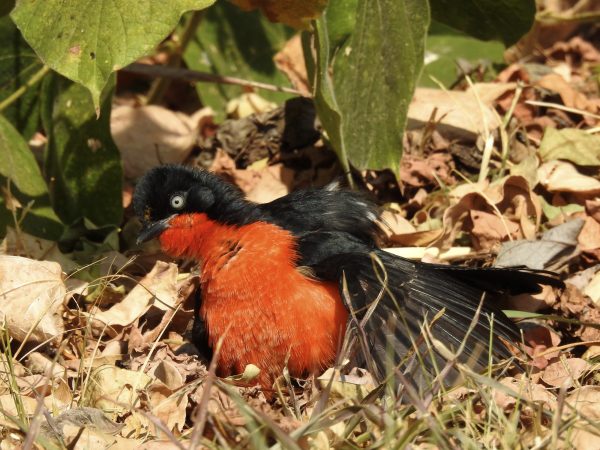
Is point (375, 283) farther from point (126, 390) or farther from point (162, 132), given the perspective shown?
point (162, 132)

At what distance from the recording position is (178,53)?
544 cm

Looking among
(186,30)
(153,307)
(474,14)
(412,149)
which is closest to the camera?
(153,307)

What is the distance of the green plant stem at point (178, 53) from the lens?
524cm

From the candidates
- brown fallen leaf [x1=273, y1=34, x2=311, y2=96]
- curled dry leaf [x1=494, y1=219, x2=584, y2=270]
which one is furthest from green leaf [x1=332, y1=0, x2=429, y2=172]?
brown fallen leaf [x1=273, y1=34, x2=311, y2=96]

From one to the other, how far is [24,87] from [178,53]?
3.38ft

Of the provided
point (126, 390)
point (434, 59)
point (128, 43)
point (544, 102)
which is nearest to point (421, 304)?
point (126, 390)

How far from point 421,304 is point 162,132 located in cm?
230

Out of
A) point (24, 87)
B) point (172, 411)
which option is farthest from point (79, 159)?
point (172, 411)

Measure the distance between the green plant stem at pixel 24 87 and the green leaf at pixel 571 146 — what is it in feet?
7.99

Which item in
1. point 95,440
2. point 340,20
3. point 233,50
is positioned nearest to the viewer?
point 95,440

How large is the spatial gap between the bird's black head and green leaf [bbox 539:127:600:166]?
1.68 m

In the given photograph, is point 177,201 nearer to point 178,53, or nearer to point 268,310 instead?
point 268,310

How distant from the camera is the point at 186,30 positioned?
5316mm

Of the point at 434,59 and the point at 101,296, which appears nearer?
the point at 101,296
